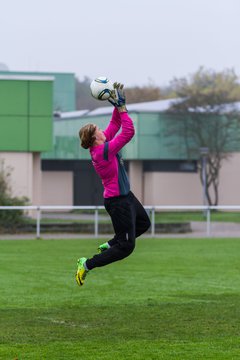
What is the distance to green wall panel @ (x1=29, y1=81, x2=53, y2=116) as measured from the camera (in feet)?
139

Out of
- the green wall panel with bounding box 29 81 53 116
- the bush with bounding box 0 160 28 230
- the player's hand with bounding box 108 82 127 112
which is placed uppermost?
the green wall panel with bounding box 29 81 53 116

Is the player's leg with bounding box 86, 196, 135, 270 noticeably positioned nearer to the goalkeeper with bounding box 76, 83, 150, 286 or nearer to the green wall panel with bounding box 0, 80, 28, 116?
the goalkeeper with bounding box 76, 83, 150, 286

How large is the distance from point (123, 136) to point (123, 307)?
3.99 m

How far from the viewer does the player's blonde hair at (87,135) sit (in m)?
12.5

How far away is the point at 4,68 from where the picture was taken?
238 feet

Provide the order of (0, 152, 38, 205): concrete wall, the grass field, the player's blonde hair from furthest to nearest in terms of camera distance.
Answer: (0, 152, 38, 205): concrete wall < the player's blonde hair < the grass field

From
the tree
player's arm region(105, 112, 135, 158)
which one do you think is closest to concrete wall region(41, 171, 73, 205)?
the tree

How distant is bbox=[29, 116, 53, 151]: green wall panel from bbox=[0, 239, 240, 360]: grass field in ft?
49.3

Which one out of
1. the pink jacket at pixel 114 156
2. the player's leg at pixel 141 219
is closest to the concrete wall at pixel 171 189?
the player's leg at pixel 141 219

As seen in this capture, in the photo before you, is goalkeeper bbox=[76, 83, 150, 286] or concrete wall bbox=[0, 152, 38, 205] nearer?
goalkeeper bbox=[76, 83, 150, 286]

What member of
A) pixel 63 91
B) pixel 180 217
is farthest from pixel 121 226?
pixel 63 91

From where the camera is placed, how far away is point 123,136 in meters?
12.4

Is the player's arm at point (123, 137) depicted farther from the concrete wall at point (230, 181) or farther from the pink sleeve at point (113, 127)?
the concrete wall at point (230, 181)

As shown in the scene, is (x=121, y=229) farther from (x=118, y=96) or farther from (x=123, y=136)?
(x=118, y=96)
